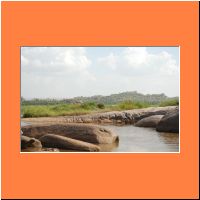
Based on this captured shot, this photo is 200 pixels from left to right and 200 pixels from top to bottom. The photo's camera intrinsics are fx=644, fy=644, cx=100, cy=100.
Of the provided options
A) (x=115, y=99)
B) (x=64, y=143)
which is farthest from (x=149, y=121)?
(x=64, y=143)

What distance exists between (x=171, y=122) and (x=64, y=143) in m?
1.65

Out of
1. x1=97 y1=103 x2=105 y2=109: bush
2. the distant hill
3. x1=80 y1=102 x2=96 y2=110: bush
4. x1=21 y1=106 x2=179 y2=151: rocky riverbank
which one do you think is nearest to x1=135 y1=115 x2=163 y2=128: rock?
x1=21 y1=106 x2=179 y2=151: rocky riverbank

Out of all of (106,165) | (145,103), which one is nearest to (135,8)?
(145,103)

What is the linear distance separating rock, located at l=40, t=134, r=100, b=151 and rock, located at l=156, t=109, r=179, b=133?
3.60ft

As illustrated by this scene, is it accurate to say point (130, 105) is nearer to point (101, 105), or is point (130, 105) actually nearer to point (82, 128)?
point (101, 105)

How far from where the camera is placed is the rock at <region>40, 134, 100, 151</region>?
9580 mm

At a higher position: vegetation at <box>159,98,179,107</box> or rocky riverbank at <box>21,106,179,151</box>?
vegetation at <box>159,98,179,107</box>

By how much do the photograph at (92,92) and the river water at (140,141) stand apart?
15 mm

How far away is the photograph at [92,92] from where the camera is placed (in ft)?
31.0

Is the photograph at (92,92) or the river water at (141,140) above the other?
the photograph at (92,92)

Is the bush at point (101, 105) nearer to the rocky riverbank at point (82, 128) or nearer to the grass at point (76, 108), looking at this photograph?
the grass at point (76, 108)

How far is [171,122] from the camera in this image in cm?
979

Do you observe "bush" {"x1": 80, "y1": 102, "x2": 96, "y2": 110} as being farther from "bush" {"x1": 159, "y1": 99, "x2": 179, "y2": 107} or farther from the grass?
"bush" {"x1": 159, "y1": 99, "x2": 179, "y2": 107}

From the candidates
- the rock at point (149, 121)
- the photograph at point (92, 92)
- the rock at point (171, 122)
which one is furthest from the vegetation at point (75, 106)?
the rock at point (149, 121)
